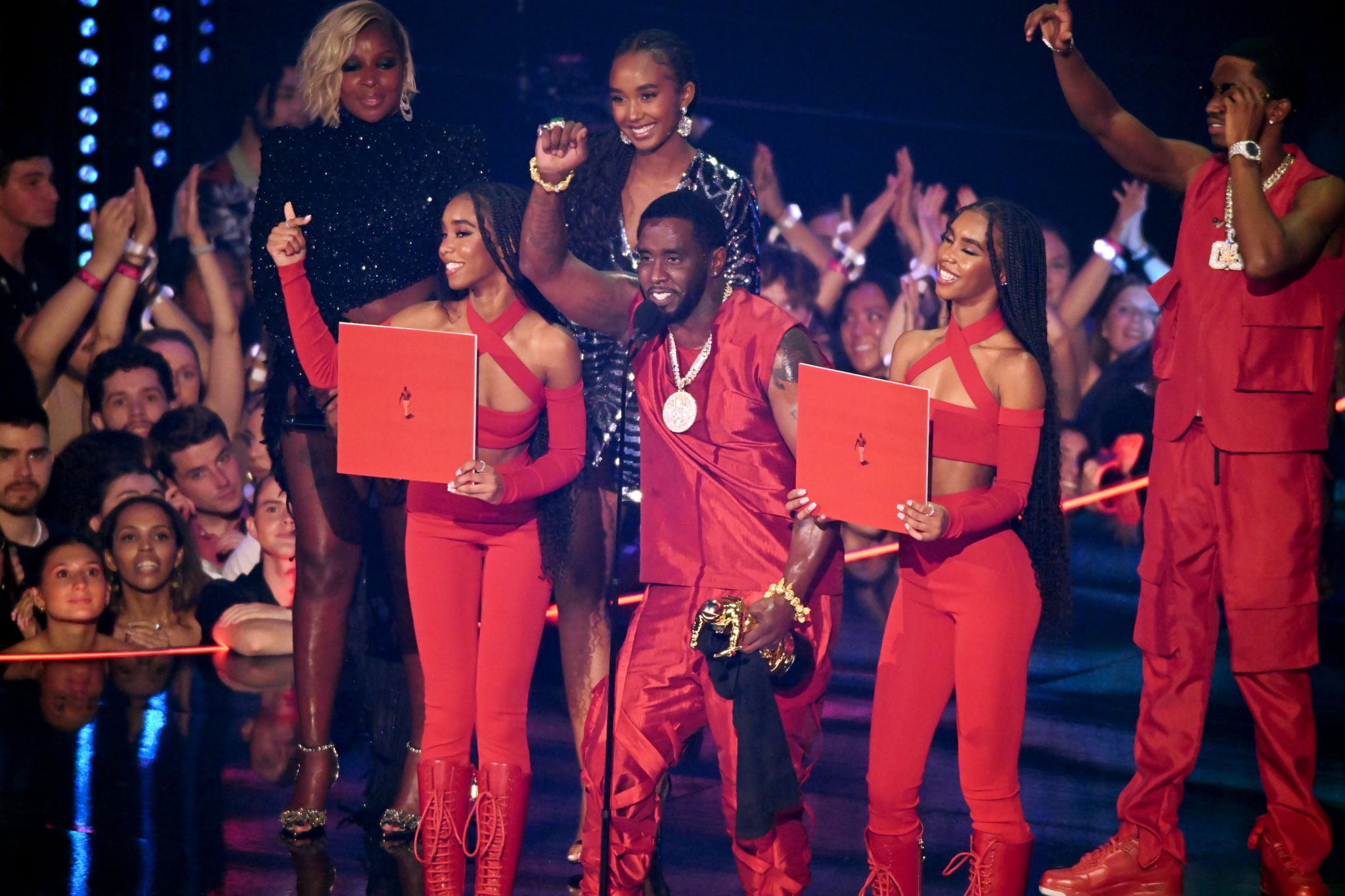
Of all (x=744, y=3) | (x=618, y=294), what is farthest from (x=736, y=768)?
(x=744, y=3)

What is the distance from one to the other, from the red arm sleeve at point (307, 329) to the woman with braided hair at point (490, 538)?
24mm

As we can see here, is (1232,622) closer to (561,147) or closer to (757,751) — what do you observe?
(757,751)

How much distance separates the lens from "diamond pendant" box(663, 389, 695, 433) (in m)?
3.50

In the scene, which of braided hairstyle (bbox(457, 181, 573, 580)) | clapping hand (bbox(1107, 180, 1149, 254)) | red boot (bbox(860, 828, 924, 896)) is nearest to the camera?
red boot (bbox(860, 828, 924, 896))

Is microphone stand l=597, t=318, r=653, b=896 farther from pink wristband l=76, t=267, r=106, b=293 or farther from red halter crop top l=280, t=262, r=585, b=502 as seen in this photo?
pink wristband l=76, t=267, r=106, b=293

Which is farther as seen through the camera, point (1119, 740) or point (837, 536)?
point (1119, 740)

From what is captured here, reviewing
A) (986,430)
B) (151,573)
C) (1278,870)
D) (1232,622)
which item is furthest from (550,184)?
(151,573)

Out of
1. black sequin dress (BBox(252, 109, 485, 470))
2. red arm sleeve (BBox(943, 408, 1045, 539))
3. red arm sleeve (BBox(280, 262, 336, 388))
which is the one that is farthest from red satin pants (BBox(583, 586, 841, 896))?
black sequin dress (BBox(252, 109, 485, 470))

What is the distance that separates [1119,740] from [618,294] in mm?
2780

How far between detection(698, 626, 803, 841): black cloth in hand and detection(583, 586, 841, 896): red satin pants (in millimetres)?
81

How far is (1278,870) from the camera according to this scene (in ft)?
12.3

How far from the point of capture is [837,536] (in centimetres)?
341

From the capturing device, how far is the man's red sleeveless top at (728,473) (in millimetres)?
3477

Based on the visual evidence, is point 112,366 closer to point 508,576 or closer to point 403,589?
point 403,589
